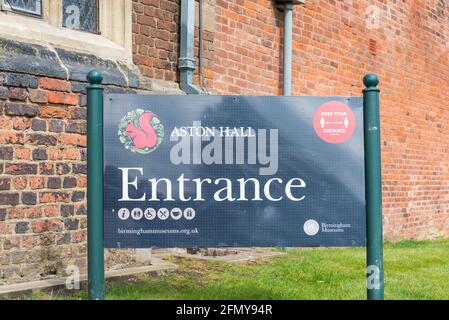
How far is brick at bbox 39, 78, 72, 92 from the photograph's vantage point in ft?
17.9

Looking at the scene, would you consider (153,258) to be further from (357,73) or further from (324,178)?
(357,73)

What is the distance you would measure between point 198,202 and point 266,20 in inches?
221

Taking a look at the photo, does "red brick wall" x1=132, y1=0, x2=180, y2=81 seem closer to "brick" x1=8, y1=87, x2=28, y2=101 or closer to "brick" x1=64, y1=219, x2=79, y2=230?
"brick" x1=8, y1=87, x2=28, y2=101

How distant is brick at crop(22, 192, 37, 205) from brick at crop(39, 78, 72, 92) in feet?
2.89

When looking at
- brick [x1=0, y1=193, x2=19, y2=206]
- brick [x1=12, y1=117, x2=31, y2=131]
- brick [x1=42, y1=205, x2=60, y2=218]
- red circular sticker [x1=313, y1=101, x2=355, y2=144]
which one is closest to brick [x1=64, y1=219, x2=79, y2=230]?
brick [x1=42, y1=205, x2=60, y2=218]

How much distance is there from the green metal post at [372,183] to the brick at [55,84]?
2.75 metres

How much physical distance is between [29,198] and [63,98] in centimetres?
89

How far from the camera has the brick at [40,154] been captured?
5391 millimetres

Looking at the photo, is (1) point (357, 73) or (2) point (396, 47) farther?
(2) point (396, 47)

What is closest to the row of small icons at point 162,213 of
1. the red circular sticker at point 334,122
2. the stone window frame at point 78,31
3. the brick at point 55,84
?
the red circular sticker at point 334,122

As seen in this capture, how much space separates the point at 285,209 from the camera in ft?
13.2

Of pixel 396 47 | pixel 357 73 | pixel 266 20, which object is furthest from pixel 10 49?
pixel 396 47

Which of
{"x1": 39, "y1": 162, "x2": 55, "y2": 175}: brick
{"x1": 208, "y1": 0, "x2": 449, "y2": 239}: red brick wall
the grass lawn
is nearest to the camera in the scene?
the grass lawn

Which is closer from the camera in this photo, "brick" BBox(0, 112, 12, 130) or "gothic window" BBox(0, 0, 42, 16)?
"brick" BBox(0, 112, 12, 130)
